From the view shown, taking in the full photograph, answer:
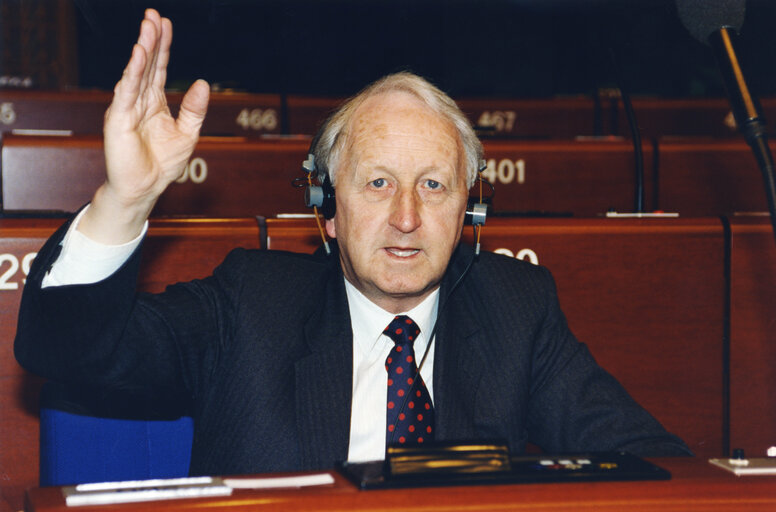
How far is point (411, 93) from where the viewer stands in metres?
1.69

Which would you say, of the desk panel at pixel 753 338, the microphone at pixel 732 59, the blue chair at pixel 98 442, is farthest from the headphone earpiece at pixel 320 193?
the desk panel at pixel 753 338

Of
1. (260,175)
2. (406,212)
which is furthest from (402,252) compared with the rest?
(260,175)

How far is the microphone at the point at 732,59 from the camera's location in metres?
1.13

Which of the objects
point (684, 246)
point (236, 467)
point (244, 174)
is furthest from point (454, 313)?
point (244, 174)

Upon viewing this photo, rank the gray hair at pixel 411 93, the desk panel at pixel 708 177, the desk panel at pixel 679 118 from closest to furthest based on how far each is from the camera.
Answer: the gray hair at pixel 411 93
the desk panel at pixel 708 177
the desk panel at pixel 679 118

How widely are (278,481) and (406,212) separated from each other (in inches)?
28.9

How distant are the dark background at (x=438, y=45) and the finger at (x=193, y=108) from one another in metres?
4.71

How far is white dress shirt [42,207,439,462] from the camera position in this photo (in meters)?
1.26

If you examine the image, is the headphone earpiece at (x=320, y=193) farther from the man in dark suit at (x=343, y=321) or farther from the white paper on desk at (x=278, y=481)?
the white paper on desk at (x=278, y=481)

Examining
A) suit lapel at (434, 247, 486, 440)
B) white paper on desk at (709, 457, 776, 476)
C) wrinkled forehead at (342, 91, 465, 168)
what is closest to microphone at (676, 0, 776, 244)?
white paper on desk at (709, 457, 776, 476)

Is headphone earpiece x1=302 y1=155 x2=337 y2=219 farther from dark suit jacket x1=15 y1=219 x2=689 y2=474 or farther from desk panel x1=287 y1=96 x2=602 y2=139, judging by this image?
desk panel x1=287 y1=96 x2=602 y2=139

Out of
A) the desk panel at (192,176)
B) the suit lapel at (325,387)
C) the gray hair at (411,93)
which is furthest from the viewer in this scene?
the desk panel at (192,176)

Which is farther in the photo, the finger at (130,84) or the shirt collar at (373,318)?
the shirt collar at (373,318)

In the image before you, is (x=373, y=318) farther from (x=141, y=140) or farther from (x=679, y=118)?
(x=679, y=118)
